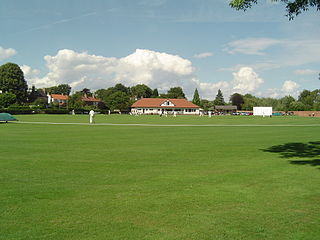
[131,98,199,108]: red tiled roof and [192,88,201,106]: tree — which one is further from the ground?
[192,88,201,106]: tree

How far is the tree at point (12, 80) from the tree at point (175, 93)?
3014 inches

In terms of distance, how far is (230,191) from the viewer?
741 cm

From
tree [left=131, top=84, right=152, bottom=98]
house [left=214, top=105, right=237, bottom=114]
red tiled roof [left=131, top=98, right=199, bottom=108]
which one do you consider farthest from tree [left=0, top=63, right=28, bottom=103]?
house [left=214, top=105, right=237, bottom=114]

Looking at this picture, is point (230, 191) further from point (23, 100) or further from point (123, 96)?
point (123, 96)

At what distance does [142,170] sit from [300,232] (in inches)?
217

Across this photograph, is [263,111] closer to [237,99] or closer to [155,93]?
[237,99]

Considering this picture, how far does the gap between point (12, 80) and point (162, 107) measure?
54942 mm

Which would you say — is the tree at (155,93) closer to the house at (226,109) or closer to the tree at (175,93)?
the tree at (175,93)

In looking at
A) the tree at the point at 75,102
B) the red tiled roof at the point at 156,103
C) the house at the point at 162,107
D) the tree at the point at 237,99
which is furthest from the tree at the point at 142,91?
the tree at the point at 75,102

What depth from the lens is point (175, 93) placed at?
6604 inches

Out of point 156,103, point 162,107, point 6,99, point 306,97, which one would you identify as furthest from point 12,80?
point 306,97

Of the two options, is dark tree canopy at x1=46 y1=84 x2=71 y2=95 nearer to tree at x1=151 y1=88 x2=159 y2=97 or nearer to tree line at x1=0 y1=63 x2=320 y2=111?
tree line at x1=0 y1=63 x2=320 y2=111

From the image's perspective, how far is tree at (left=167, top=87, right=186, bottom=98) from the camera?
165250 mm

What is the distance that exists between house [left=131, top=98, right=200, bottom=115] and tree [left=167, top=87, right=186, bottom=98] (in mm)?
27383
